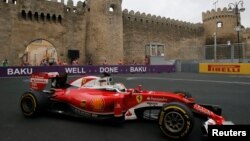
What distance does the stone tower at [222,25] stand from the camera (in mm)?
43312

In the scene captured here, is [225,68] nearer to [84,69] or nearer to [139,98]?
[84,69]

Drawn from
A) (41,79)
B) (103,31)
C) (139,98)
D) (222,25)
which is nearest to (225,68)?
(103,31)

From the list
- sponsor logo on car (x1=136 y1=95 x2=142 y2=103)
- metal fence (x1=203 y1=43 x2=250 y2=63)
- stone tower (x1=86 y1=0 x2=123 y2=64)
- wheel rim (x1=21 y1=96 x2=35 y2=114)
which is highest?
stone tower (x1=86 y1=0 x2=123 y2=64)

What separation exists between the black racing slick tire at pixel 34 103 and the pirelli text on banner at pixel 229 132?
323 cm

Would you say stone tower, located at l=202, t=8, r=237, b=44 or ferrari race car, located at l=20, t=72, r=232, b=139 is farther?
stone tower, located at l=202, t=8, r=237, b=44

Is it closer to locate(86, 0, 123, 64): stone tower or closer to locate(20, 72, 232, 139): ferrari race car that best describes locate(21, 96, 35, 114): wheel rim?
locate(20, 72, 232, 139): ferrari race car

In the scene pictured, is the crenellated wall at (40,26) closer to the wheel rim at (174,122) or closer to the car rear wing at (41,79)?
the car rear wing at (41,79)

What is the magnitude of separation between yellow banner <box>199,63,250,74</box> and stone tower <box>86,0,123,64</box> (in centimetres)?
963

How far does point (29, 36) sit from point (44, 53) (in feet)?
45.4

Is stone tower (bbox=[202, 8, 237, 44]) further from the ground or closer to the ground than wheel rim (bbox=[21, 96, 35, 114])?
further from the ground

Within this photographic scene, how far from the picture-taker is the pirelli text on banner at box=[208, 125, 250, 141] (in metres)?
3.59

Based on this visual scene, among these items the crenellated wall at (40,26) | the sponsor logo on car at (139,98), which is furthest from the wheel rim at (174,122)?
the crenellated wall at (40,26)

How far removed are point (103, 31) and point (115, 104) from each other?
24.6 meters

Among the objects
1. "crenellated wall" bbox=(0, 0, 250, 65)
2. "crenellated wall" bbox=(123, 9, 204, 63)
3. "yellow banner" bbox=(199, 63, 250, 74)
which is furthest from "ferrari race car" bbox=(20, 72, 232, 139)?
"crenellated wall" bbox=(123, 9, 204, 63)
